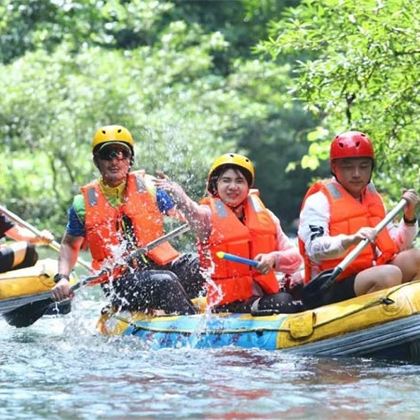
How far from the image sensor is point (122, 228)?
849 centimetres

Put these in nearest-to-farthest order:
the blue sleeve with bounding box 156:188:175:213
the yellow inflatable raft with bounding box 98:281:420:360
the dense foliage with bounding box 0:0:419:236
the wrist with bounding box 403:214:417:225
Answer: the yellow inflatable raft with bounding box 98:281:420:360
the wrist with bounding box 403:214:417:225
the blue sleeve with bounding box 156:188:175:213
the dense foliage with bounding box 0:0:419:236

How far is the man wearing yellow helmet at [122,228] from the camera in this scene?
27.1 ft

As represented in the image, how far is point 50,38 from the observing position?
22969 millimetres

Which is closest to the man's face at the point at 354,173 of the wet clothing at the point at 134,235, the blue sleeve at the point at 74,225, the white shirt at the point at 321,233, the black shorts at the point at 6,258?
the white shirt at the point at 321,233

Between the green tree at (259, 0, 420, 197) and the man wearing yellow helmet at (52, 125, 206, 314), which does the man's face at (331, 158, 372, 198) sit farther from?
the green tree at (259, 0, 420, 197)

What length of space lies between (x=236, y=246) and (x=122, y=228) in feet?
3.15

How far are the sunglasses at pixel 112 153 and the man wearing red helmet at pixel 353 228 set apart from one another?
4.55ft

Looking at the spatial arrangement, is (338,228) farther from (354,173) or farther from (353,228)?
(354,173)

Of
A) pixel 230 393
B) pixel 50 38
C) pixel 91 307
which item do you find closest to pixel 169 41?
pixel 50 38

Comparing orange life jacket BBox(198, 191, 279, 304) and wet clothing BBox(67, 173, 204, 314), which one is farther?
wet clothing BBox(67, 173, 204, 314)

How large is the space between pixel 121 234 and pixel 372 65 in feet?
8.44

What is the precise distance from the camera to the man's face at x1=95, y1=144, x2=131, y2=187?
Result: 8383mm

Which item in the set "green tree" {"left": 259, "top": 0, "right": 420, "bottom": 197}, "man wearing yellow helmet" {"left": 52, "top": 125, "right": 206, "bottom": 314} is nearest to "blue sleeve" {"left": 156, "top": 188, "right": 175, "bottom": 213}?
"man wearing yellow helmet" {"left": 52, "top": 125, "right": 206, "bottom": 314}

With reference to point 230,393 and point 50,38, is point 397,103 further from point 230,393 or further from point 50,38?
point 50,38
